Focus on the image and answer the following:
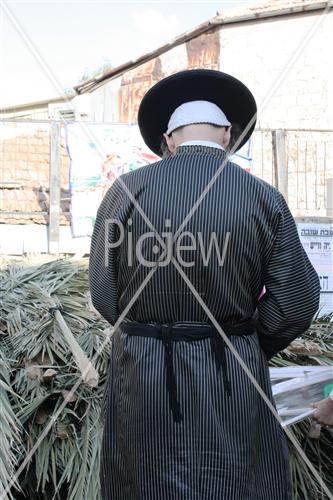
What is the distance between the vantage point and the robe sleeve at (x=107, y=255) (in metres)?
2.03

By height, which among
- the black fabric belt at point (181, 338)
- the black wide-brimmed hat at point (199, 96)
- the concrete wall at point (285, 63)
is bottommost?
the black fabric belt at point (181, 338)

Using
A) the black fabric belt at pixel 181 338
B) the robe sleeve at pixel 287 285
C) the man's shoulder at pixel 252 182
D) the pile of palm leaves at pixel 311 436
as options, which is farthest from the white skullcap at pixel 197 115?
the pile of palm leaves at pixel 311 436

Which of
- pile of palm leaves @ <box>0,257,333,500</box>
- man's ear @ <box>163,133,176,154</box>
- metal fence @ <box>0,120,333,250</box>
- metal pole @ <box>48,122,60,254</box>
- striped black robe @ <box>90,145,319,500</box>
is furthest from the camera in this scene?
metal fence @ <box>0,120,333,250</box>

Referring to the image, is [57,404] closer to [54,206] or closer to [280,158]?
[54,206]

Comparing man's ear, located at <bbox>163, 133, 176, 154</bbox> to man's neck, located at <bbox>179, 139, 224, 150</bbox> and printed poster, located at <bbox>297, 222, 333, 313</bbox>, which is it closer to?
man's neck, located at <bbox>179, 139, 224, 150</bbox>

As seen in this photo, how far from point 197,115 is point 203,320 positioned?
633 mm

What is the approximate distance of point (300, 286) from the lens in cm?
199

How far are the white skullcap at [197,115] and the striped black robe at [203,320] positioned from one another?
106 millimetres

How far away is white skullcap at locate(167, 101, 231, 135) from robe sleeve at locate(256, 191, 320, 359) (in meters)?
0.31

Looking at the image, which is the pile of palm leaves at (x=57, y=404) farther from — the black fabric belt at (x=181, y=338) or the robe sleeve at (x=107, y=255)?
the black fabric belt at (x=181, y=338)

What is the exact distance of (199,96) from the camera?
7.18ft

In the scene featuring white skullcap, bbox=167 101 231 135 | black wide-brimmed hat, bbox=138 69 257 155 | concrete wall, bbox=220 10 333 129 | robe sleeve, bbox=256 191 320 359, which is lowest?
robe sleeve, bbox=256 191 320 359

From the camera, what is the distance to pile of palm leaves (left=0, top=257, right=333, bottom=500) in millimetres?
2445

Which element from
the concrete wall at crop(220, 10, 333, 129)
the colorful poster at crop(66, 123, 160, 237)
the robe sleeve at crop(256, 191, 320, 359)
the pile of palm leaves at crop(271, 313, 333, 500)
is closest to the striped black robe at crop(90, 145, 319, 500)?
the robe sleeve at crop(256, 191, 320, 359)
